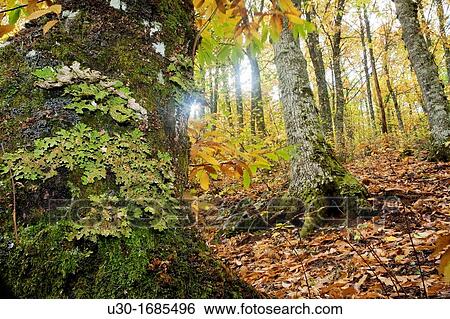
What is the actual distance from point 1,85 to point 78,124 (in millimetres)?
294

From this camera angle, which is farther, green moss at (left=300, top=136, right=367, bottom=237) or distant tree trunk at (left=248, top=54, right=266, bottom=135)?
distant tree trunk at (left=248, top=54, right=266, bottom=135)

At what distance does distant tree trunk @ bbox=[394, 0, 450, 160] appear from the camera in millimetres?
6324

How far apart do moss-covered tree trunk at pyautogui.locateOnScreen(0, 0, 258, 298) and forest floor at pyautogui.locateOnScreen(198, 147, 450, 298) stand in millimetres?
821

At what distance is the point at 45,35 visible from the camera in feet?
4.00

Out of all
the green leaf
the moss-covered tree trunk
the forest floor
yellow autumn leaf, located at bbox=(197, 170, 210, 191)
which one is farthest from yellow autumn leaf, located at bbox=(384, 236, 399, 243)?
the green leaf

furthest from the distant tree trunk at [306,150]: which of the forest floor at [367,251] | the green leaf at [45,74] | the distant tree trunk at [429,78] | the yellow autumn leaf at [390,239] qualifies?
the green leaf at [45,74]

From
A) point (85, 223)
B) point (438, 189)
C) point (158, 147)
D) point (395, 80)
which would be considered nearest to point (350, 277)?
point (158, 147)

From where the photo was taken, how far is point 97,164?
3.49 ft

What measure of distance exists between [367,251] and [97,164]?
2.45 meters

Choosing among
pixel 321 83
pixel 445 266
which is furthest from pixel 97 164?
pixel 321 83

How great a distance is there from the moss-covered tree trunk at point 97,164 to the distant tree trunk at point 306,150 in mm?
3104

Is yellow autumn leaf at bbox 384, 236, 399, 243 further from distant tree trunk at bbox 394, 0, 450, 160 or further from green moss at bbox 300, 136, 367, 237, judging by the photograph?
distant tree trunk at bbox 394, 0, 450, 160

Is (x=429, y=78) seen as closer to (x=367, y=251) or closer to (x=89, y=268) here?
(x=367, y=251)

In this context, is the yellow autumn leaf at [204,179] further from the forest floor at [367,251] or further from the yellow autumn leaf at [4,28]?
the yellow autumn leaf at [4,28]
